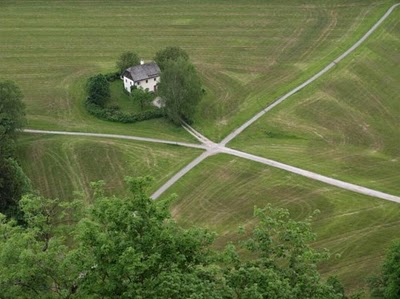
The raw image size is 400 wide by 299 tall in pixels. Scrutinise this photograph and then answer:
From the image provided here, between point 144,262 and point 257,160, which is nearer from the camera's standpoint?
point 144,262

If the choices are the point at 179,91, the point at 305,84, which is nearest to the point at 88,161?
the point at 179,91

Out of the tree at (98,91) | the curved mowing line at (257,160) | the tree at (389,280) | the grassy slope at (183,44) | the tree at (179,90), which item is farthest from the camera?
the grassy slope at (183,44)

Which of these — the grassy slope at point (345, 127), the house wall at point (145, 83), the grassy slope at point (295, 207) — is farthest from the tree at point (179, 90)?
the grassy slope at point (295, 207)

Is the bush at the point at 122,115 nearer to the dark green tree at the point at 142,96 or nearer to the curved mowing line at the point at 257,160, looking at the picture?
the dark green tree at the point at 142,96

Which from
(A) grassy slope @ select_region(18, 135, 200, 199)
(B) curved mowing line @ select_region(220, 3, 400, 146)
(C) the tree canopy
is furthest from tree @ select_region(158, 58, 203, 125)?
(C) the tree canopy

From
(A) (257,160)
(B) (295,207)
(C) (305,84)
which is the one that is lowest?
(B) (295,207)

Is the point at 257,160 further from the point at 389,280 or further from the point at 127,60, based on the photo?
the point at 389,280

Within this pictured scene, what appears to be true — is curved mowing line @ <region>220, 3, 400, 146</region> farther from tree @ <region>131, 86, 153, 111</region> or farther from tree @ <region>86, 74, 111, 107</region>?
tree @ <region>86, 74, 111, 107</region>
